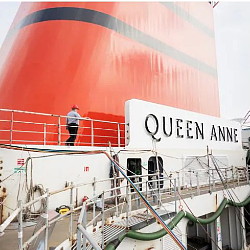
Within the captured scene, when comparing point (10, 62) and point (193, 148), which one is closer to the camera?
point (10, 62)

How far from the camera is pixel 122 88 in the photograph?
688 centimetres

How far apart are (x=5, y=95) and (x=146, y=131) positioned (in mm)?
3726

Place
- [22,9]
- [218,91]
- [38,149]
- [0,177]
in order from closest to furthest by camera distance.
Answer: [0,177] < [38,149] < [22,9] < [218,91]

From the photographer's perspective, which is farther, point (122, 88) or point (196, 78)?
point (196, 78)

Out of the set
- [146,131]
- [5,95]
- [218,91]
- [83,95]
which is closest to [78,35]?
[83,95]

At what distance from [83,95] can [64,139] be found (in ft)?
3.88

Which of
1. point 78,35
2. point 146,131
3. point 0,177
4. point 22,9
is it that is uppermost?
point 22,9

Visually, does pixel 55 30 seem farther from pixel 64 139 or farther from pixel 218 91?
pixel 218 91

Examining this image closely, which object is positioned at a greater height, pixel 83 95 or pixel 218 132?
pixel 83 95

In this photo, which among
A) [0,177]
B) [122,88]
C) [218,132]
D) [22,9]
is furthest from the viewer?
[218,132]

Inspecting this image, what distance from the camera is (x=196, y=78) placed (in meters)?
9.76

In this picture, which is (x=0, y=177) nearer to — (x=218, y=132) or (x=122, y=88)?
(x=122, y=88)

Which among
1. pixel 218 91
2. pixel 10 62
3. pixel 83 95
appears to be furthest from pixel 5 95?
pixel 218 91

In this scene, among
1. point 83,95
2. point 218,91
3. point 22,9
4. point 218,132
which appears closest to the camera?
point 83,95
